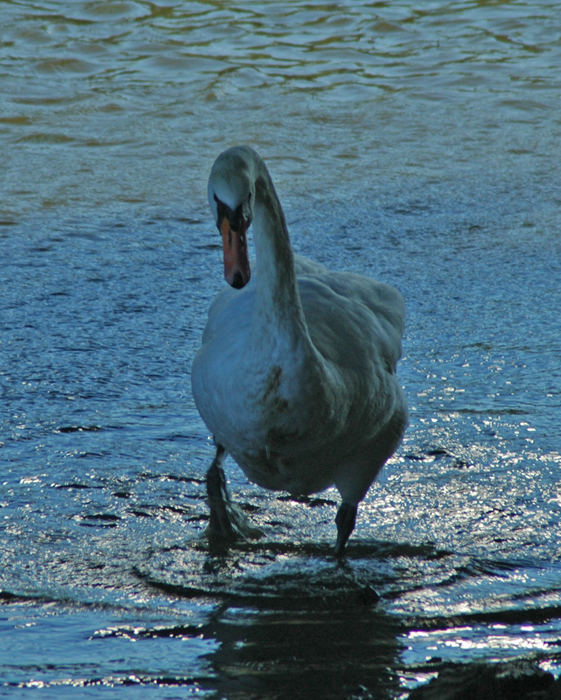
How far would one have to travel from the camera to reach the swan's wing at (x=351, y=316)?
388cm

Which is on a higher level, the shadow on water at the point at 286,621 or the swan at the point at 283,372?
the swan at the point at 283,372

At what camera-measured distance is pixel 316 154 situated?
874cm

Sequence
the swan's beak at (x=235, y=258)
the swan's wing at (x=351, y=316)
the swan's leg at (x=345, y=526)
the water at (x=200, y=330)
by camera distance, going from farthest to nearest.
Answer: the swan's leg at (x=345, y=526) → the swan's wing at (x=351, y=316) → the water at (x=200, y=330) → the swan's beak at (x=235, y=258)

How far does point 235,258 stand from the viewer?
3.17 m

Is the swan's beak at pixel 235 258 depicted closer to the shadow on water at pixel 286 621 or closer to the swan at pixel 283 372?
the swan at pixel 283 372

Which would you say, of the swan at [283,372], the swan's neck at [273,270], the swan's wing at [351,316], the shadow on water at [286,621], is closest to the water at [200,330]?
the shadow on water at [286,621]

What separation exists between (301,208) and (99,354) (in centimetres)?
247

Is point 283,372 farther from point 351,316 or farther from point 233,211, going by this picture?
point 351,316

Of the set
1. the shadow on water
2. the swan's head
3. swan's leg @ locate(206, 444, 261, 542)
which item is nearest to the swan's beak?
the swan's head

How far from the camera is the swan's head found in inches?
125

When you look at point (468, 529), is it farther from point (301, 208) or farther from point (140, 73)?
point (140, 73)

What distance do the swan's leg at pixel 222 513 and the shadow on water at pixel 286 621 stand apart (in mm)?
65

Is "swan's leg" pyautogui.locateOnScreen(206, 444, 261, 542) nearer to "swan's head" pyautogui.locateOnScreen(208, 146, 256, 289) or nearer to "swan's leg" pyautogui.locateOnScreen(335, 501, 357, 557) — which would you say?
"swan's leg" pyautogui.locateOnScreen(335, 501, 357, 557)

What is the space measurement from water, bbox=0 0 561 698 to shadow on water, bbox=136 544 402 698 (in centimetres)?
1
